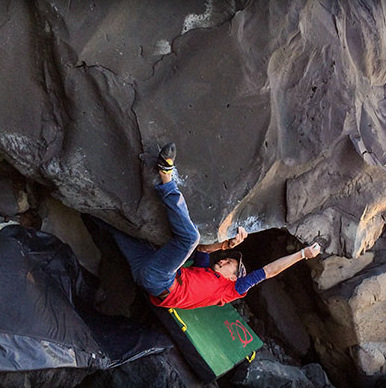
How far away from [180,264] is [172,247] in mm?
120

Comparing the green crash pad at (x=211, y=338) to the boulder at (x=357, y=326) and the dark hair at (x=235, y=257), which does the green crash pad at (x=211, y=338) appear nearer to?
the dark hair at (x=235, y=257)

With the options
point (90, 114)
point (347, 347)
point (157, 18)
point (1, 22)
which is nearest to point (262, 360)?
point (347, 347)

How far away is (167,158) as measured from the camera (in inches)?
90.0

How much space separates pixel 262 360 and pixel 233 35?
2032 millimetres

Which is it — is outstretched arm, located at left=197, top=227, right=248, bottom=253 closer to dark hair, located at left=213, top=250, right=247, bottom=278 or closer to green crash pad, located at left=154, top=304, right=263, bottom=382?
dark hair, located at left=213, top=250, right=247, bottom=278

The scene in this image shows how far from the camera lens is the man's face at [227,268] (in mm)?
3053

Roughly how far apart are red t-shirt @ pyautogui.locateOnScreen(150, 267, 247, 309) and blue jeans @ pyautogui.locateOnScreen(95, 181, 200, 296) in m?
0.11

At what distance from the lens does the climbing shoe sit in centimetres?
226

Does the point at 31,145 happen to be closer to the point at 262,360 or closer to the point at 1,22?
the point at 1,22

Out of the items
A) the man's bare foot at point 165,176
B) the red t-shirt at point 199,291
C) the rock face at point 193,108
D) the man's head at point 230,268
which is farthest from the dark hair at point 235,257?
the man's bare foot at point 165,176

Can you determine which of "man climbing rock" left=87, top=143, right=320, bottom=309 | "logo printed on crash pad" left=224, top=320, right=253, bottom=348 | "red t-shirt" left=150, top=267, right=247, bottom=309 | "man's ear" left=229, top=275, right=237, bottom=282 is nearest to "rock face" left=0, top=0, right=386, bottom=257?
"man climbing rock" left=87, top=143, right=320, bottom=309

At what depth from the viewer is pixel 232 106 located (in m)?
2.45

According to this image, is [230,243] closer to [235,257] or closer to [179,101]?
[235,257]

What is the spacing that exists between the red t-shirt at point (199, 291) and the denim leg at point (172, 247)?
0.11m
